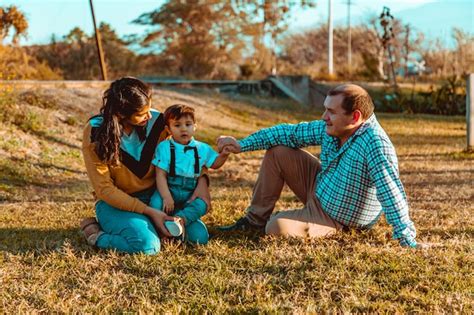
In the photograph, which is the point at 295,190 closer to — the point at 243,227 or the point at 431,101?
the point at 243,227

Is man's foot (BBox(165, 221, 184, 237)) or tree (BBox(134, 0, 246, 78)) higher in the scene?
tree (BBox(134, 0, 246, 78))

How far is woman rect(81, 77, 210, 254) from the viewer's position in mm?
4023

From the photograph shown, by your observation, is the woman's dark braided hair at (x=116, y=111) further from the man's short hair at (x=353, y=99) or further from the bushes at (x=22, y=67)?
the bushes at (x=22, y=67)

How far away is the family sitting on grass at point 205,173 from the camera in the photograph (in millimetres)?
3965

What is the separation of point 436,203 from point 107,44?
21.5 meters

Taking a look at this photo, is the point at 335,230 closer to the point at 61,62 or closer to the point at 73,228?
the point at 73,228

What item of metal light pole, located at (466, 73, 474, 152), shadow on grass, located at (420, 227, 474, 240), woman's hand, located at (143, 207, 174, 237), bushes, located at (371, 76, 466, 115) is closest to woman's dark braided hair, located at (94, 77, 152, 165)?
woman's hand, located at (143, 207, 174, 237)

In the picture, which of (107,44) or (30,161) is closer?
(30,161)

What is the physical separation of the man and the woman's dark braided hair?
0.71m

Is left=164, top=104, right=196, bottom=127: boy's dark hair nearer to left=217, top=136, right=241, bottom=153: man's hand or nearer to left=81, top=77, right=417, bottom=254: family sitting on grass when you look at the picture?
left=81, top=77, right=417, bottom=254: family sitting on grass

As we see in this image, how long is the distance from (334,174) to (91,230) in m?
1.67

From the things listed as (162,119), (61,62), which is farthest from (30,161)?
(61,62)

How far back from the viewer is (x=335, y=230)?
14.0 ft

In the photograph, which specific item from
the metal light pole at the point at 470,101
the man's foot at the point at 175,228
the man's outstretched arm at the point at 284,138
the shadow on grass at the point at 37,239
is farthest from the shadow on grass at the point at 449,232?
the metal light pole at the point at 470,101
